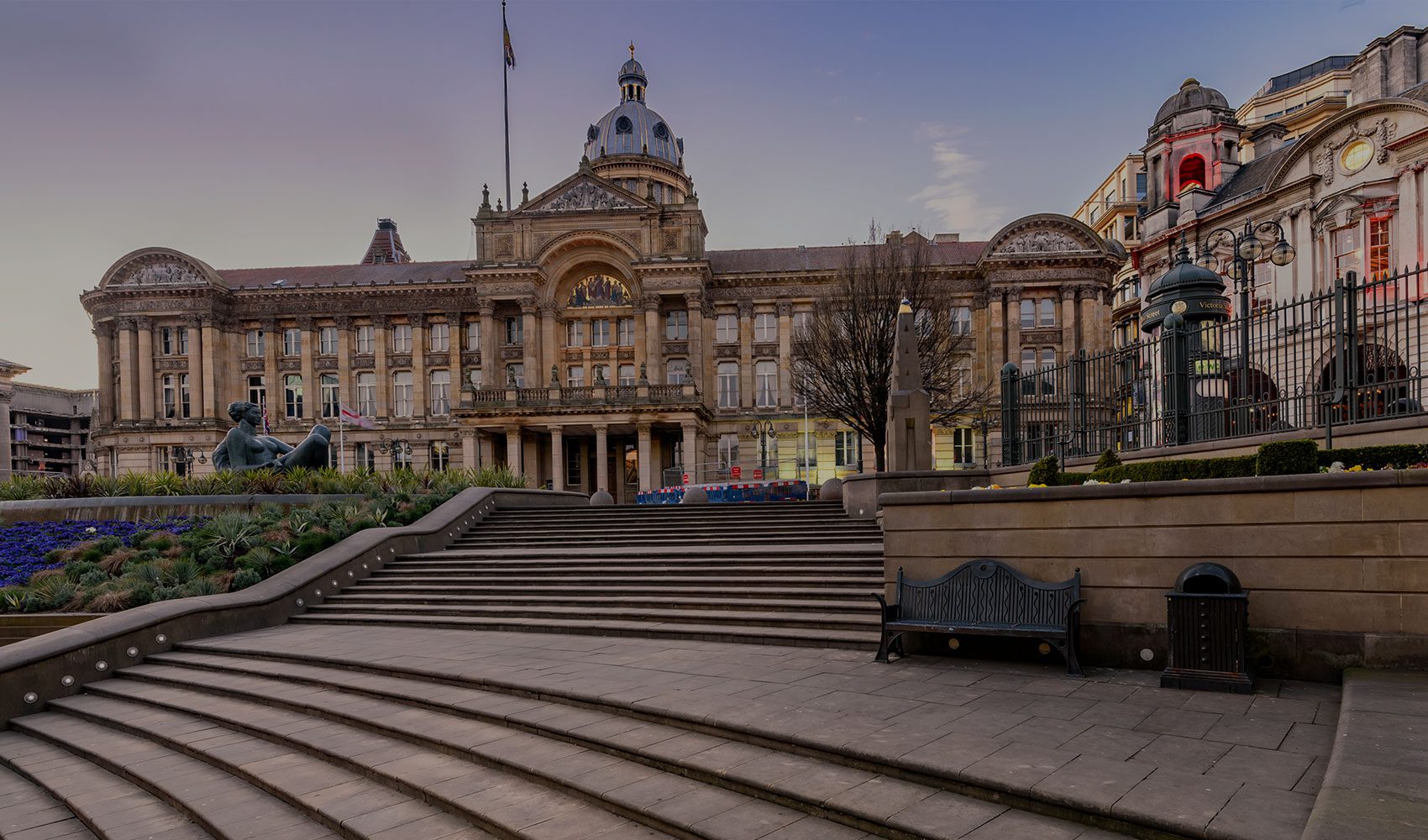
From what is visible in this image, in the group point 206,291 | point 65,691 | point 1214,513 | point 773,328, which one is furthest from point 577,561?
point 206,291

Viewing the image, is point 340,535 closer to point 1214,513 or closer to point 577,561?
point 577,561

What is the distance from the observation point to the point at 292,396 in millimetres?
54000

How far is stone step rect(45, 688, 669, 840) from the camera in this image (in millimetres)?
5371

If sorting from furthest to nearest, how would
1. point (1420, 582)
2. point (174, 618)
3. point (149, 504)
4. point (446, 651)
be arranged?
point (149, 504)
point (174, 618)
point (446, 651)
point (1420, 582)

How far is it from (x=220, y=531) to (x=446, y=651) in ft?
31.0

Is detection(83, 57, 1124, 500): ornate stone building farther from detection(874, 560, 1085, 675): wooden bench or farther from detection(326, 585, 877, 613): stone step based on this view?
detection(874, 560, 1085, 675): wooden bench

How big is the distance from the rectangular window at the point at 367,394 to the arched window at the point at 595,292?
15378mm

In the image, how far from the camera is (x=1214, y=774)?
15.1 feet

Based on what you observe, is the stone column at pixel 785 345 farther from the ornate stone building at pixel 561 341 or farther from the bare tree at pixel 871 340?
the bare tree at pixel 871 340

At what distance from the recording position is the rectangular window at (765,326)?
167 ft

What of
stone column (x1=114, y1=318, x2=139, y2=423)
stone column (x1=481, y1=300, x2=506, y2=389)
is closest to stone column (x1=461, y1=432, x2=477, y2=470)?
stone column (x1=481, y1=300, x2=506, y2=389)

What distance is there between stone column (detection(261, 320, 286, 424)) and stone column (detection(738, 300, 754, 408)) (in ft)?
107

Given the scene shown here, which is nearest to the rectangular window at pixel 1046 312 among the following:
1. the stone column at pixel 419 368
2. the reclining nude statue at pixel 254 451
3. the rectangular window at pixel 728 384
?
the rectangular window at pixel 728 384

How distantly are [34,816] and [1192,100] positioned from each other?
58.2 meters
